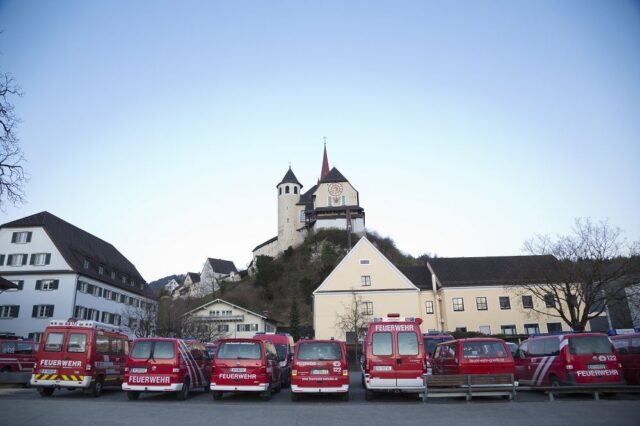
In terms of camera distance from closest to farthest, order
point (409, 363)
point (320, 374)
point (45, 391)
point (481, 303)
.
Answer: point (320, 374) → point (409, 363) → point (45, 391) → point (481, 303)

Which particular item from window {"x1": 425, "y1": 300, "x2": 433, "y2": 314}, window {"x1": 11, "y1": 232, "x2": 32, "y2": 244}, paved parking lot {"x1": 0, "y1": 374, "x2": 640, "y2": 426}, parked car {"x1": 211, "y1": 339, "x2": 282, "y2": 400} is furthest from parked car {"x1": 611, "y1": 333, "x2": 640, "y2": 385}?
window {"x1": 11, "y1": 232, "x2": 32, "y2": 244}

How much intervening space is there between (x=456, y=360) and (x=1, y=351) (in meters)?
20.9

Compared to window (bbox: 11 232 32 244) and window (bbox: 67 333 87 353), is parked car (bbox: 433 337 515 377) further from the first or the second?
window (bbox: 11 232 32 244)

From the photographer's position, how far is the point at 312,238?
8256 cm

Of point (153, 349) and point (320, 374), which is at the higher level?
point (153, 349)

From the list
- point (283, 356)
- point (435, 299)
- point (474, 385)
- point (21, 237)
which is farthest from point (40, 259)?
point (474, 385)

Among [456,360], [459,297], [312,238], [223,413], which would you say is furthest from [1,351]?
[312,238]

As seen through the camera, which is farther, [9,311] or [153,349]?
[9,311]

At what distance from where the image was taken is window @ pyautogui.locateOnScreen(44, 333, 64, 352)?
1425 cm

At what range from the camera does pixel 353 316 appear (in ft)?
142

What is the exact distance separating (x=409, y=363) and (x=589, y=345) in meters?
5.49

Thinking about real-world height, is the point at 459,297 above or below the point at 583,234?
below

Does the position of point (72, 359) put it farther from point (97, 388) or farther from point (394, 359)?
point (394, 359)

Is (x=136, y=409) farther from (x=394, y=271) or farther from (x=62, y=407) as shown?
(x=394, y=271)
